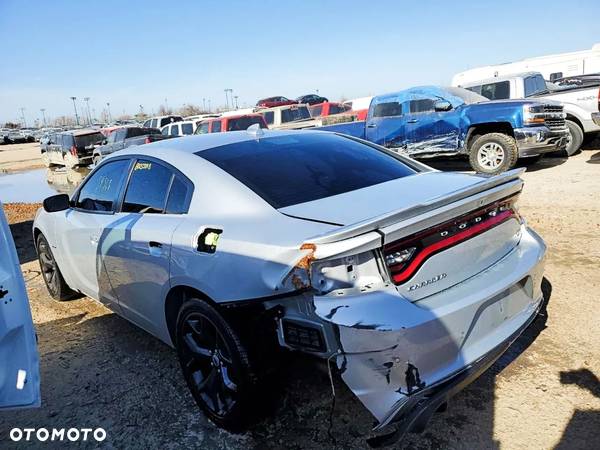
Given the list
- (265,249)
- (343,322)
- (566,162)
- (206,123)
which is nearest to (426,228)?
(343,322)

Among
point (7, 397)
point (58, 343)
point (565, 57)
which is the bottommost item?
point (58, 343)

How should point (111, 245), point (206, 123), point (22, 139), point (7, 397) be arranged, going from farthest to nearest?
1. point (22, 139)
2. point (206, 123)
3. point (111, 245)
4. point (7, 397)

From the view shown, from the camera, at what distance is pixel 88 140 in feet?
65.0

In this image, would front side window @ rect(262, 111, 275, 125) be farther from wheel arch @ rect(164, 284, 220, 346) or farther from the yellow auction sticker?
wheel arch @ rect(164, 284, 220, 346)

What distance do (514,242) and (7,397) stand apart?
2.62m

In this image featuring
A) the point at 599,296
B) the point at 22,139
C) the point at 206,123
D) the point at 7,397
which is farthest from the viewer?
the point at 22,139

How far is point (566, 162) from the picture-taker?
9.88 metres

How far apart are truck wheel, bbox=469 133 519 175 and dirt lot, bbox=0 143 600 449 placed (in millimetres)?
4737

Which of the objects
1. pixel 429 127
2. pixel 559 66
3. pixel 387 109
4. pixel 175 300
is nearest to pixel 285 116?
pixel 387 109

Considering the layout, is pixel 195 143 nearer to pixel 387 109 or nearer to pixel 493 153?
pixel 493 153

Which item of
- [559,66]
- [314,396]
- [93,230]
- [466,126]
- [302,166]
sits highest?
[559,66]

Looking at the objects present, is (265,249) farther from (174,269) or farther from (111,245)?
(111,245)

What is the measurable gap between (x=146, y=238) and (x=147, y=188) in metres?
0.42

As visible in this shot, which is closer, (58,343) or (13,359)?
(13,359)
